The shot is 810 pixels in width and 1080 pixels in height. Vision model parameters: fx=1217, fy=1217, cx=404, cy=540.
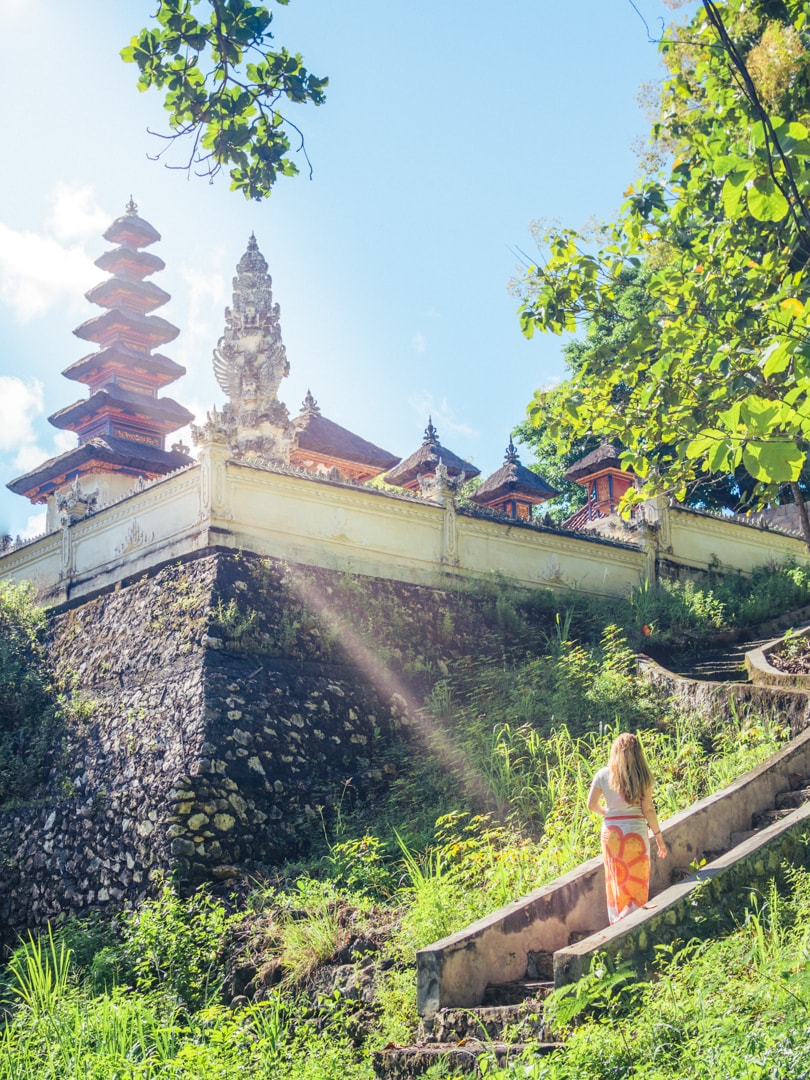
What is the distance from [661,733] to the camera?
11.3 m

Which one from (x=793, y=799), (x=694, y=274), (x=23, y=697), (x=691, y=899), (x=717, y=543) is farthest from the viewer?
(x=717, y=543)

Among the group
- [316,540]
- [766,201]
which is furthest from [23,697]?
[766,201]

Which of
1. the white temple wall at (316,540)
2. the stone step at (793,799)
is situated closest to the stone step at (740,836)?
the stone step at (793,799)

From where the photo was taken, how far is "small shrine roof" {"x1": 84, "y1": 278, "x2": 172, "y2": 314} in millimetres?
35375

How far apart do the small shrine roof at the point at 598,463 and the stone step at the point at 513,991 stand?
18.9 meters

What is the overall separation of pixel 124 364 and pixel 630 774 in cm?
2884

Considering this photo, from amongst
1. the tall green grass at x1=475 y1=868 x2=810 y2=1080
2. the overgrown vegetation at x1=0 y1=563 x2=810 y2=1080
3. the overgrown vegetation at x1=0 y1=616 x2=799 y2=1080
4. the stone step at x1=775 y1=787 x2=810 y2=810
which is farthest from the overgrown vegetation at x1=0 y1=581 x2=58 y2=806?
the tall green grass at x1=475 y1=868 x2=810 y2=1080

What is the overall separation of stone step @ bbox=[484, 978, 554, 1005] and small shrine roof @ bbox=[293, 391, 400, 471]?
18.7 metres

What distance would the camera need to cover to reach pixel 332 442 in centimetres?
2569

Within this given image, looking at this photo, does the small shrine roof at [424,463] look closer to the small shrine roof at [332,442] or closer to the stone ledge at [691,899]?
the small shrine roof at [332,442]

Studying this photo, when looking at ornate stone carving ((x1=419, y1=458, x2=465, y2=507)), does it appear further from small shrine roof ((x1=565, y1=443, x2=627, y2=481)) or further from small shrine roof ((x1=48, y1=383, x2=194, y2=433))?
small shrine roof ((x1=48, y1=383, x2=194, y2=433))

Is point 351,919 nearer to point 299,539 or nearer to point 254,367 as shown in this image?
point 299,539

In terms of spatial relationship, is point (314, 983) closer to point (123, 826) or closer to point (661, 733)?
point (123, 826)

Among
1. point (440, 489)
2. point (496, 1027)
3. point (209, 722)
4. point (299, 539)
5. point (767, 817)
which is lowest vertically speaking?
point (496, 1027)
